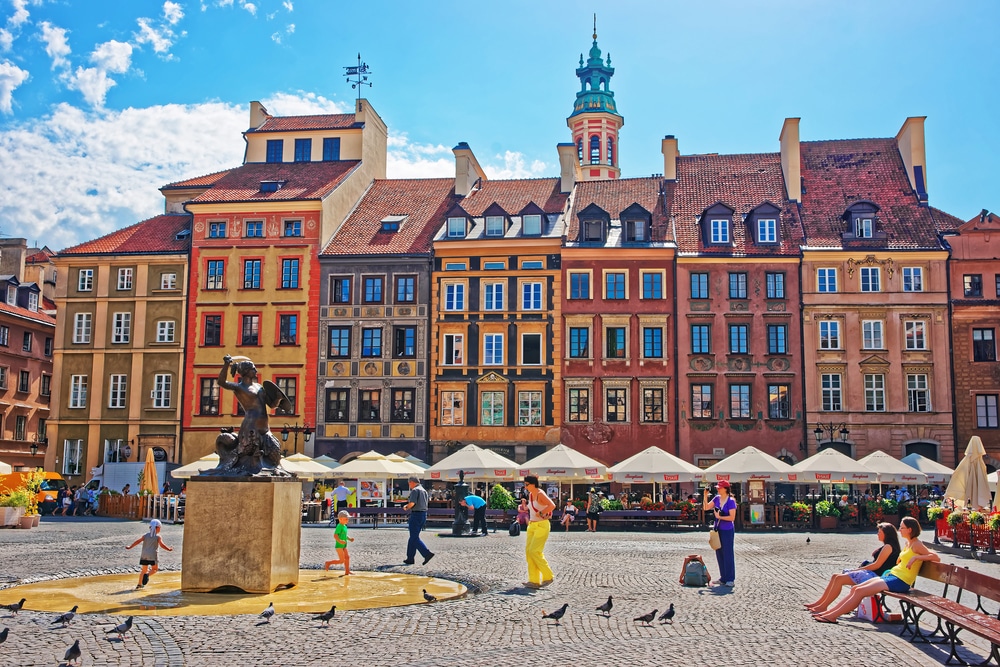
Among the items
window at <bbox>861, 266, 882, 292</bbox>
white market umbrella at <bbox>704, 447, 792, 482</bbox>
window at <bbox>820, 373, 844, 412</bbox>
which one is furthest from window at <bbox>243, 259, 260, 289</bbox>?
window at <bbox>861, 266, 882, 292</bbox>

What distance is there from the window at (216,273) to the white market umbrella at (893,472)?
27579 mm

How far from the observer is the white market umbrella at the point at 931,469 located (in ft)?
110

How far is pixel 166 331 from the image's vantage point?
4669cm

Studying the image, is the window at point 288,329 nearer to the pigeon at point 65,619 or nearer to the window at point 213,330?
the window at point 213,330

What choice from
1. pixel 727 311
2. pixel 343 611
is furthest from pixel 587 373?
pixel 343 611

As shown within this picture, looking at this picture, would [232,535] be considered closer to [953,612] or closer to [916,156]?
[953,612]

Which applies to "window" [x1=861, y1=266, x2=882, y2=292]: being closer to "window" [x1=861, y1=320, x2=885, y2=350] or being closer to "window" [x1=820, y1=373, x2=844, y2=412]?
"window" [x1=861, y1=320, x2=885, y2=350]

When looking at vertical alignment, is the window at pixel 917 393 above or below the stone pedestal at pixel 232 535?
above

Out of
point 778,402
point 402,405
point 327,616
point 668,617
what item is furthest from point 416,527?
point 778,402

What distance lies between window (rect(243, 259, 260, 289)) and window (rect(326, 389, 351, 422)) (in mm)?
5823

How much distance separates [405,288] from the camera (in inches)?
1780

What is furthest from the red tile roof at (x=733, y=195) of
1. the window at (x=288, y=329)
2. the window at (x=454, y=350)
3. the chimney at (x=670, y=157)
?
the window at (x=288, y=329)

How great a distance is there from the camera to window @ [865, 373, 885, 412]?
4219cm

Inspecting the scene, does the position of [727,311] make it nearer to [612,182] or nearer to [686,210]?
[686,210]
